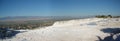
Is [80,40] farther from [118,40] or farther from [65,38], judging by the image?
[118,40]

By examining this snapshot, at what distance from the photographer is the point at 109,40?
35.6 ft

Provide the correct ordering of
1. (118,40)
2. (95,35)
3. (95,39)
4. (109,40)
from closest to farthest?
1. (118,40)
2. (109,40)
3. (95,39)
4. (95,35)

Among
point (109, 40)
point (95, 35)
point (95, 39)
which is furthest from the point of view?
point (95, 35)

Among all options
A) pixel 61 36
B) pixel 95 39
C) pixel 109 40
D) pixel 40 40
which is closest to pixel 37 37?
pixel 40 40

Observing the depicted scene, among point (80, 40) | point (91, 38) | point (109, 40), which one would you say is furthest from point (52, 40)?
point (109, 40)

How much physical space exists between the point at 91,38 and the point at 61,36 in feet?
7.39

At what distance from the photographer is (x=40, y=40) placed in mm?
12375

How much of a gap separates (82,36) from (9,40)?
529cm

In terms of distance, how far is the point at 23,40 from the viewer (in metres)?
12.2

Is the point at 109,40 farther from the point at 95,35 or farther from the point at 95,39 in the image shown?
the point at 95,35

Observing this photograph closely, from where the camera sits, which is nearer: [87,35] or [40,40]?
[40,40]

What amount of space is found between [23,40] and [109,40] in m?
5.73

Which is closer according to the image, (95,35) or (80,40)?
(80,40)

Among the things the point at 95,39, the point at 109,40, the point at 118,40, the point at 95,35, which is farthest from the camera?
the point at 95,35
